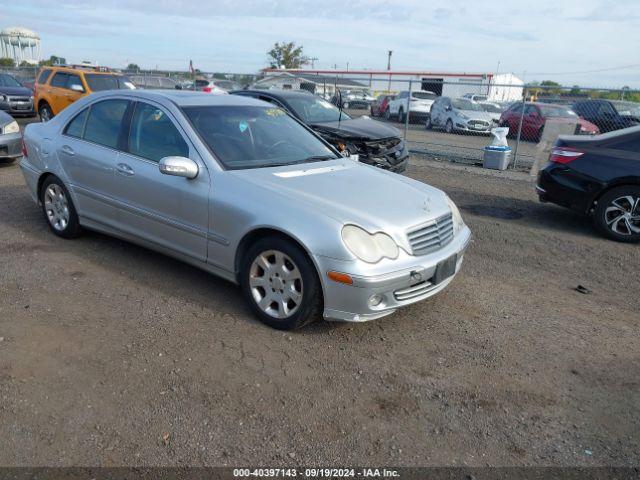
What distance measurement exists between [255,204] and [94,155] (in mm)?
2051

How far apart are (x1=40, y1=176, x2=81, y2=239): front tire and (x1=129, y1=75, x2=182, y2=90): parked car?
59.2 feet

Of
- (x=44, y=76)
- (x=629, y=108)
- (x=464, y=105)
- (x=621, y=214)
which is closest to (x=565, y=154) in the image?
(x=621, y=214)

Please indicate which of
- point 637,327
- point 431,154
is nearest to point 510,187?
point 431,154

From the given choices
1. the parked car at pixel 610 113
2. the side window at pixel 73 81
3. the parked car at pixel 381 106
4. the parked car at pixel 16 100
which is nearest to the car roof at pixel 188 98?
the side window at pixel 73 81

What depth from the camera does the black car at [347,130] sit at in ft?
29.9

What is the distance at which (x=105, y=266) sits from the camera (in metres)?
5.10

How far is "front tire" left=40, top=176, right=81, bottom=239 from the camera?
5.52 m

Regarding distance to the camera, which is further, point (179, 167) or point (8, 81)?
point (8, 81)

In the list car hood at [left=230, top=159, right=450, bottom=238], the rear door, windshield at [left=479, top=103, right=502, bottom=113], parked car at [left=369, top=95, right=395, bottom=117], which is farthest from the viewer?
parked car at [left=369, top=95, right=395, bottom=117]

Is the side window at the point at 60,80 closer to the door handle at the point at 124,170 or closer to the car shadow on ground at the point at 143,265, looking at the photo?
the car shadow on ground at the point at 143,265

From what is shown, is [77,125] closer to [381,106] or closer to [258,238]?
[258,238]

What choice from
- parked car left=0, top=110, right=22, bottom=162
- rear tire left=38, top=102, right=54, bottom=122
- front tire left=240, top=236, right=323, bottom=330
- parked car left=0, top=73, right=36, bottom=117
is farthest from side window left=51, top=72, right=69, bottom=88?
front tire left=240, top=236, right=323, bottom=330

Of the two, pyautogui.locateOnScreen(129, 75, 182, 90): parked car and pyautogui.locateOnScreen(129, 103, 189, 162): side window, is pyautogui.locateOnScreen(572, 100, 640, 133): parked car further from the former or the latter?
pyautogui.locateOnScreen(129, 75, 182, 90): parked car

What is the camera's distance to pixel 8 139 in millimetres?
9359
